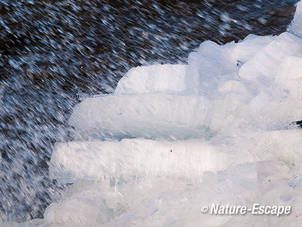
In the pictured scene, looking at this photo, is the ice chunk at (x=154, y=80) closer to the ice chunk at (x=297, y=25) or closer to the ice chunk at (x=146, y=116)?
the ice chunk at (x=146, y=116)

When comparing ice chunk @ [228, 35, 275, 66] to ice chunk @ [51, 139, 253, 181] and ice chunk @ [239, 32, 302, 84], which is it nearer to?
ice chunk @ [239, 32, 302, 84]

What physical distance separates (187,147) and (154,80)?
1.06ft

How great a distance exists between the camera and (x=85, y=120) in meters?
1.91

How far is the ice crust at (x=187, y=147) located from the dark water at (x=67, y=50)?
1.21 feet

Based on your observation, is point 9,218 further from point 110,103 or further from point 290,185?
point 290,185

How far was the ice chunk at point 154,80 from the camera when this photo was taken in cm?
188

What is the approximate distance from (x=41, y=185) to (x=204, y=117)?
68cm

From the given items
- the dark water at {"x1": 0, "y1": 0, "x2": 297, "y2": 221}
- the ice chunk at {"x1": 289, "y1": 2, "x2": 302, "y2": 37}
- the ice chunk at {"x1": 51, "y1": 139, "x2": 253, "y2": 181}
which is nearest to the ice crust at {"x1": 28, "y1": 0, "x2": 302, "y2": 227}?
the ice chunk at {"x1": 51, "y1": 139, "x2": 253, "y2": 181}

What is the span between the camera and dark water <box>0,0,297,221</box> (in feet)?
7.25

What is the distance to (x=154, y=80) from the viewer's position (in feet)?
6.31

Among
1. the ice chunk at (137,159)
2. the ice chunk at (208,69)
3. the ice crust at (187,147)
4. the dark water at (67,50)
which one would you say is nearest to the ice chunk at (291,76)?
the ice crust at (187,147)

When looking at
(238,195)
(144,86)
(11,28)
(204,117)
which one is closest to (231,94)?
(204,117)

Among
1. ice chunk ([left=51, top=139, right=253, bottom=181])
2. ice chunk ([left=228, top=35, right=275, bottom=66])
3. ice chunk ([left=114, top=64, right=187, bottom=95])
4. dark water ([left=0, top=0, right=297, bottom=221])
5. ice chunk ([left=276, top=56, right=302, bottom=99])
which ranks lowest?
dark water ([left=0, top=0, right=297, bottom=221])

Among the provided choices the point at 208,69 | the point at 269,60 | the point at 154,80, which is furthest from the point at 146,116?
the point at 269,60
